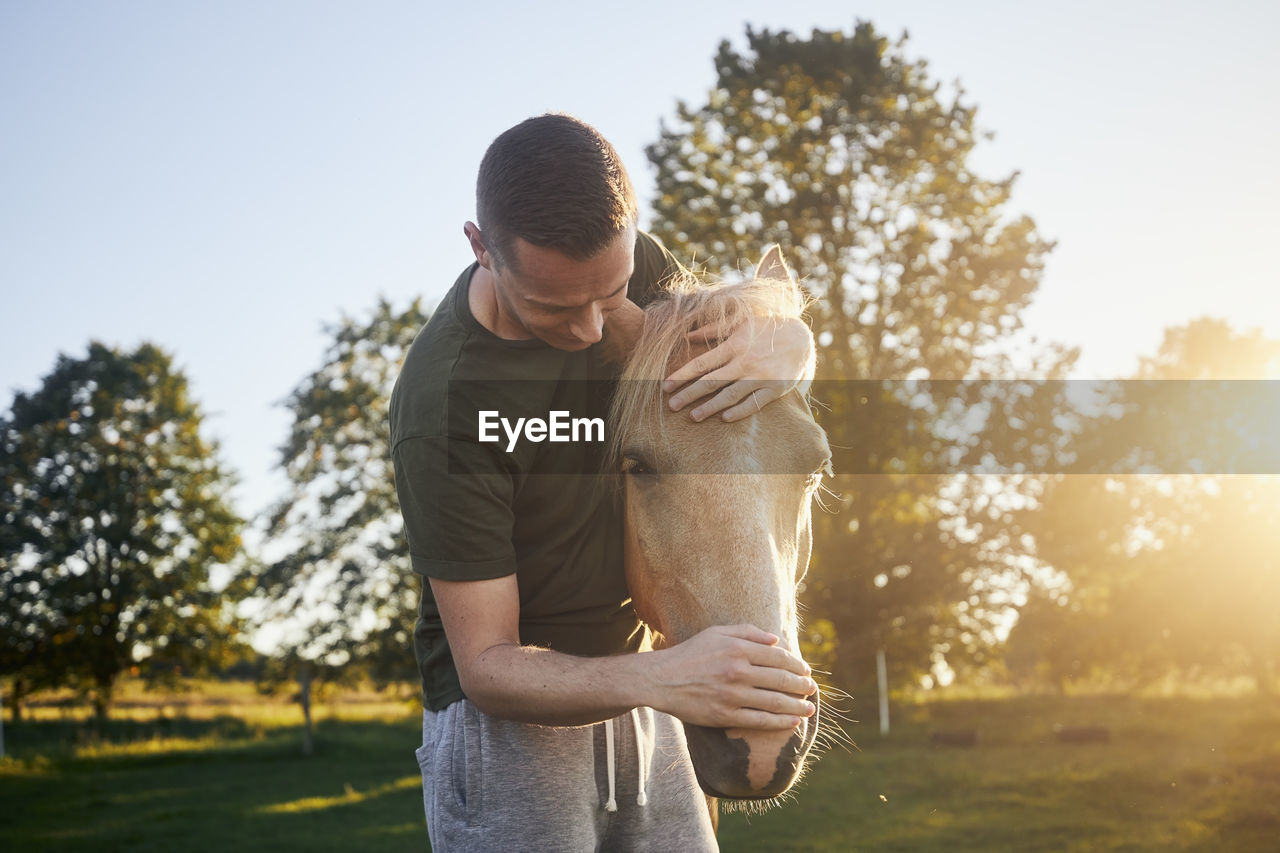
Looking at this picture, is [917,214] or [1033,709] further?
[1033,709]

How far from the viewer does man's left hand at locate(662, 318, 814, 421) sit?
1.94m

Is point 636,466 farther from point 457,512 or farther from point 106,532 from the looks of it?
point 106,532

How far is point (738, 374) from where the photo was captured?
1973mm

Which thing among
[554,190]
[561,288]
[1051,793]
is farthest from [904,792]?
[554,190]

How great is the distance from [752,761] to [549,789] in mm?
560

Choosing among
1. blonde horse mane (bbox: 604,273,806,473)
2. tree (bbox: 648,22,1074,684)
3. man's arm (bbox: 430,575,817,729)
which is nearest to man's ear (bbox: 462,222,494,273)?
blonde horse mane (bbox: 604,273,806,473)

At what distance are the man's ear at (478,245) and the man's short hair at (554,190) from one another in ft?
0.25

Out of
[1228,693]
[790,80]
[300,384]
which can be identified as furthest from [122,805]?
[1228,693]

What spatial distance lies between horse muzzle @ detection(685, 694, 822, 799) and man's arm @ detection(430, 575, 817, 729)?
0.05 m

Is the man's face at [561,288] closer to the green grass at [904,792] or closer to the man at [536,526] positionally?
the man at [536,526]

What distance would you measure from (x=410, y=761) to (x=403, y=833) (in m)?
9.98

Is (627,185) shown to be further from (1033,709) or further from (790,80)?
(1033,709)

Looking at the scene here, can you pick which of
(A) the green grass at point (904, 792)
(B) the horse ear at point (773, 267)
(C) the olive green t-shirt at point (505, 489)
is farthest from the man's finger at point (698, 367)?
(A) the green grass at point (904, 792)

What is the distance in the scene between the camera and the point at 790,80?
18.9 m
